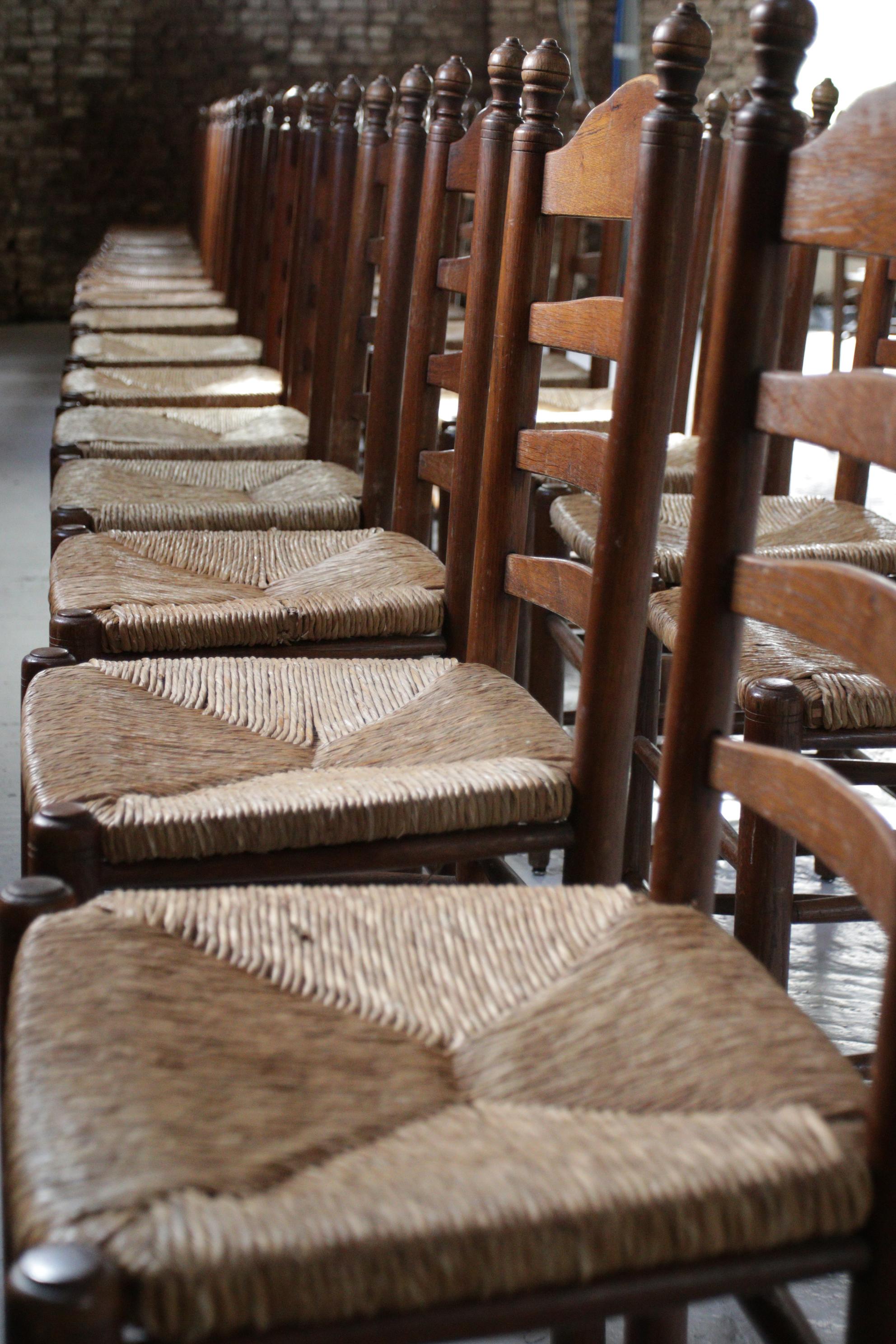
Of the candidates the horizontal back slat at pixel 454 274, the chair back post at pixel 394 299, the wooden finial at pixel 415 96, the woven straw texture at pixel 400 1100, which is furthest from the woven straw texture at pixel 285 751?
the wooden finial at pixel 415 96

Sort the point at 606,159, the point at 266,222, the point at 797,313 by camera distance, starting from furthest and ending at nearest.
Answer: the point at 266,222, the point at 797,313, the point at 606,159

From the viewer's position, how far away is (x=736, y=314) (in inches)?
31.7

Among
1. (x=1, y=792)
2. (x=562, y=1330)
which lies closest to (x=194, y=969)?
(x=562, y=1330)

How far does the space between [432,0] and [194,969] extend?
973cm

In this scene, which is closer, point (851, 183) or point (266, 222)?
point (851, 183)

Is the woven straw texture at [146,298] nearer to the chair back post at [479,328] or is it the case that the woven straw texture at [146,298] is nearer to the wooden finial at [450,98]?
the wooden finial at [450,98]

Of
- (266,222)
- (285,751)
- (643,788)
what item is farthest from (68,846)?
(266,222)

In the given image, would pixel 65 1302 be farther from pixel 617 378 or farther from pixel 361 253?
pixel 361 253

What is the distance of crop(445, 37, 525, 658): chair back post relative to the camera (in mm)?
1338

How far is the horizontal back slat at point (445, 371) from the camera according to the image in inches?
63.1

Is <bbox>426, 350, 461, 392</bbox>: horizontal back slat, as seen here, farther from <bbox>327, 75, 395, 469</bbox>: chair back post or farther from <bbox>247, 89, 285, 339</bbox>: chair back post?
<bbox>247, 89, 285, 339</bbox>: chair back post

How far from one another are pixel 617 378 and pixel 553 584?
215 mm

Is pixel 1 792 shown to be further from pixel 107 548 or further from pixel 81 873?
pixel 81 873

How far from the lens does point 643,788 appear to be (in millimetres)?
1835
